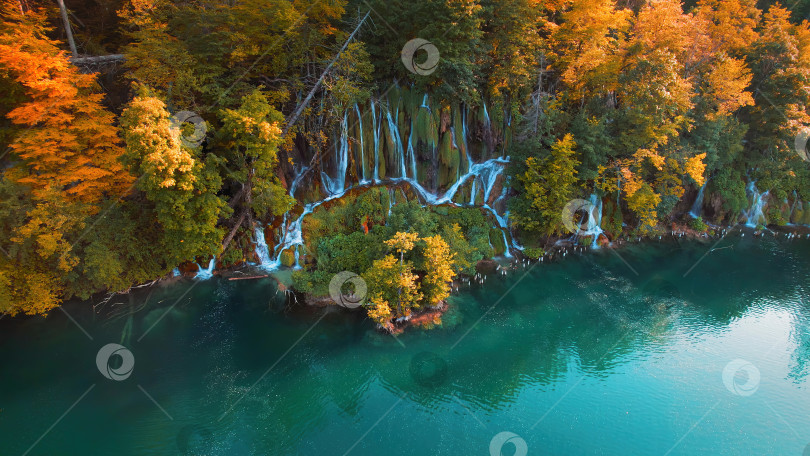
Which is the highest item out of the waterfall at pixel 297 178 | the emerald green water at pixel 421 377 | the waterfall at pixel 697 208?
the waterfall at pixel 297 178

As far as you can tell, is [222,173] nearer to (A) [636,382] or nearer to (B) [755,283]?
(A) [636,382]

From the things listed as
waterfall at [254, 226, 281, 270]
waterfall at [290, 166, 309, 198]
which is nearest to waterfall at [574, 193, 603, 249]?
waterfall at [290, 166, 309, 198]

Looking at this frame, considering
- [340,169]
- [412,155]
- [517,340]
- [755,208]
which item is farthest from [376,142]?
[755,208]

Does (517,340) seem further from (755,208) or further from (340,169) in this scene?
(755,208)

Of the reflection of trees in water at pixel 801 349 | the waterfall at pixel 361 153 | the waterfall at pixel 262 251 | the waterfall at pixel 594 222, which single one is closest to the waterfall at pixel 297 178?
the waterfall at pixel 262 251

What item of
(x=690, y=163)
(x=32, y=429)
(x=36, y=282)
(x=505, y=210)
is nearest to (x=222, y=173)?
(x=36, y=282)

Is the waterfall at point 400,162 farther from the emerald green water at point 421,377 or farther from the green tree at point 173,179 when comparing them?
the emerald green water at point 421,377

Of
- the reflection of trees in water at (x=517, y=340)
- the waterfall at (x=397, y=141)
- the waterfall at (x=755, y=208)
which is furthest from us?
the waterfall at (x=755, y=208)
